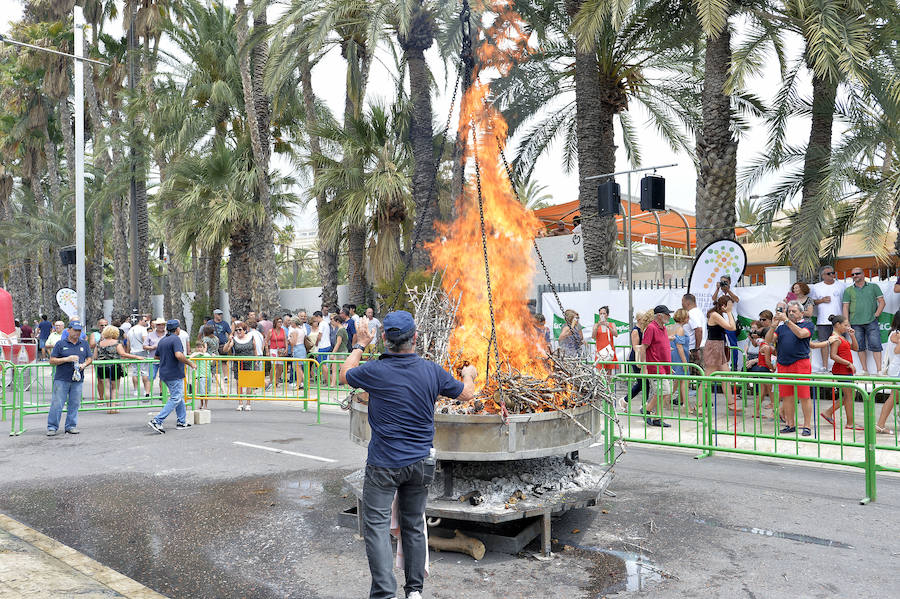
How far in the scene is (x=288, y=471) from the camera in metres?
8.48

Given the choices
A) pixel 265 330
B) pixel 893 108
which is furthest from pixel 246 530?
pixel 893 108

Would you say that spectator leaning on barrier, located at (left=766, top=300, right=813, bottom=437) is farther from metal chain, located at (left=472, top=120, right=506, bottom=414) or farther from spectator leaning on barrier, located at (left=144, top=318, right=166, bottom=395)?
spectator leaning on barrier, located at (left=144, top=318, right=166, bottom=395)

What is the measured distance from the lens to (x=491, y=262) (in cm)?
716

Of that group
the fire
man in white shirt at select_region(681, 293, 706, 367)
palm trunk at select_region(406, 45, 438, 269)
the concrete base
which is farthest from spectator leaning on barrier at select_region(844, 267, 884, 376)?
the concrete base

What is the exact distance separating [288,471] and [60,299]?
17.3m

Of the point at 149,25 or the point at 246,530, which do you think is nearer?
the point at 246,530

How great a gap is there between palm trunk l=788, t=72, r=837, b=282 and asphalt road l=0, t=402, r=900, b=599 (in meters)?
7.20

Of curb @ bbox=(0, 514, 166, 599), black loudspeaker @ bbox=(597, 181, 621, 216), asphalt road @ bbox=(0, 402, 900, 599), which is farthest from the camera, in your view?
black loudspeaker @ bbox=(597, 181, 621, 216)

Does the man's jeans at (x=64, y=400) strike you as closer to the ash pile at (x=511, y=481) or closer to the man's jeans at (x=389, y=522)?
the ash pile at (x=511, y=481)

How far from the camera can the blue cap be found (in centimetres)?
444

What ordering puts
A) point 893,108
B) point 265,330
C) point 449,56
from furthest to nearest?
point 449,56
point 265,330
point 893,108

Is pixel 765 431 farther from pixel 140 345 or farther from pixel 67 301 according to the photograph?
pixel 67 301

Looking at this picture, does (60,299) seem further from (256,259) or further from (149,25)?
(149,25)

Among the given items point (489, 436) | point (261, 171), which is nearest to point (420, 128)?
point (261, 171)
